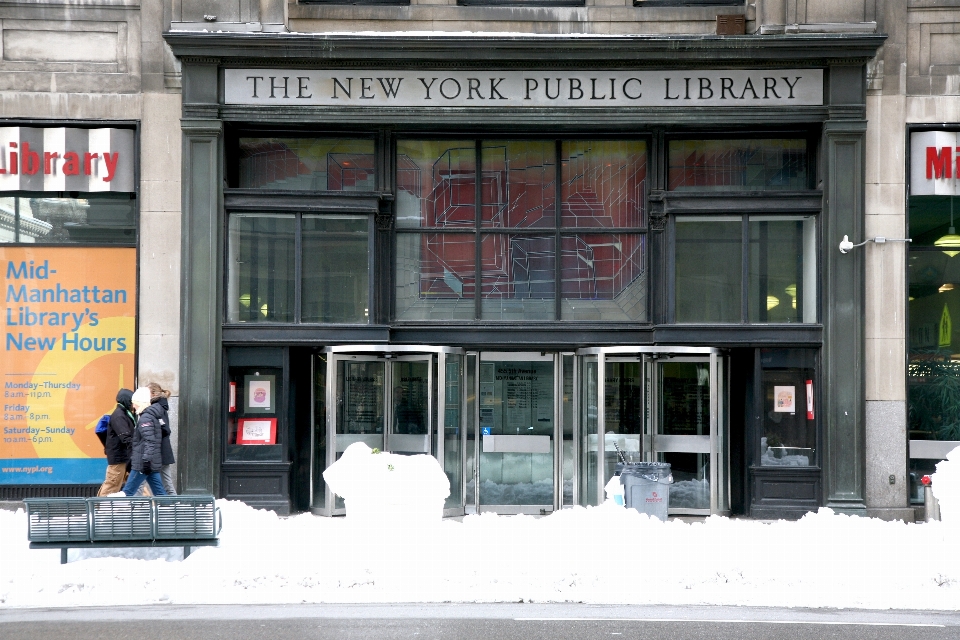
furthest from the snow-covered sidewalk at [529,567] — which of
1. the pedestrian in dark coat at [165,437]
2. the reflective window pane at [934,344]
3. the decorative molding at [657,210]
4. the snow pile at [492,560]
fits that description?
the decorative molding at [657,210]

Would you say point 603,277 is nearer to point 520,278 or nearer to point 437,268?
point 520,278

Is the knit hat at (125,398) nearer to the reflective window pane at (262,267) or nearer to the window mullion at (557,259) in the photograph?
the reflective window pane at (262,267)

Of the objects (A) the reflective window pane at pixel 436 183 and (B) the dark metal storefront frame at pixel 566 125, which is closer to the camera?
(B) the dark metal storefront frame at pixel 566 125

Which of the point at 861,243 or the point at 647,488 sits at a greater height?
the point at 861,243

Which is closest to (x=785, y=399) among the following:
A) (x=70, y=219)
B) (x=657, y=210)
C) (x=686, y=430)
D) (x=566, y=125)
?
(x=686, y=430)

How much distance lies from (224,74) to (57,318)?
14.3 ft

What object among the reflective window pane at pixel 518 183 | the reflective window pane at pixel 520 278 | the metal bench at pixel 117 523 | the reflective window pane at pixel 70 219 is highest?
the reflective window pane at pixel 518 183

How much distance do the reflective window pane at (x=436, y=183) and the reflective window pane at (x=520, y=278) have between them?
0.65m

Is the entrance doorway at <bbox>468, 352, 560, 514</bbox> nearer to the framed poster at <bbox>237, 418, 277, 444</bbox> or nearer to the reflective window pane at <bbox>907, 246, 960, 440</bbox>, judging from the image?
the framed poster at <bbox>237, 418, 277, 444</bbox>

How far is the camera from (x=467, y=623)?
26.5 ft

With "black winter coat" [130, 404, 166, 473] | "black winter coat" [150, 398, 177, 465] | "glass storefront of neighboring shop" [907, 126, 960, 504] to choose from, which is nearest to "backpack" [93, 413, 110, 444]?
"black winter coat" [150, 398, 177, 465]

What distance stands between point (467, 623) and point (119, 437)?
645cm

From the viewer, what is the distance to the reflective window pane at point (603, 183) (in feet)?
47.1

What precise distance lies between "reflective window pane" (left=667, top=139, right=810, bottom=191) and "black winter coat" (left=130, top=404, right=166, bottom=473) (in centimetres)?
822
